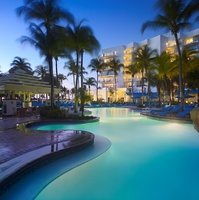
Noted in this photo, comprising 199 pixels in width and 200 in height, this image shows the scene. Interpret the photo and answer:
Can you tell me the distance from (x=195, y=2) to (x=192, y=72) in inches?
331

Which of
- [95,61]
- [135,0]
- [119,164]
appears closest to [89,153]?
[119,164]

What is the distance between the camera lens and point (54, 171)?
4.67 meters

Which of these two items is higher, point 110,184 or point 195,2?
point 195,2

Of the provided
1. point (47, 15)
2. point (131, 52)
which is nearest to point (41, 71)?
point (131, 52)

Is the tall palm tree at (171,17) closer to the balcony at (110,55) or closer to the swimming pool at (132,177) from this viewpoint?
the swimming pool at (132,177)

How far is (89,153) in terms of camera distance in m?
6.18

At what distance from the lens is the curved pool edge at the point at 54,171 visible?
11.9 feet

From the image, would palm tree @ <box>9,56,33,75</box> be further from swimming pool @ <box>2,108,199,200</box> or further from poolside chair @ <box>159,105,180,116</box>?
swimming pool @ <box>2,108,199,200</box>

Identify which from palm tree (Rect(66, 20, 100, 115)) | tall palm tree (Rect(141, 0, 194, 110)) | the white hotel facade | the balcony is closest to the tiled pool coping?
palm tree (Rect(66, 20, 100, 115))

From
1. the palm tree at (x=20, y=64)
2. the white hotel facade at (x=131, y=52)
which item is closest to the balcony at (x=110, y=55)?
the white hotel facade at (x=131, y=52)

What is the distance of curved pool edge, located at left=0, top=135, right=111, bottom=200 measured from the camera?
3.62m

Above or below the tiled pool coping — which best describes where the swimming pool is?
below

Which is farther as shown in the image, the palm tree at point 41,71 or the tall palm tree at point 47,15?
the palm tree at point 41,71

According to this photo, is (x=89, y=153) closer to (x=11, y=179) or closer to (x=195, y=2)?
(x=11, y=179)
